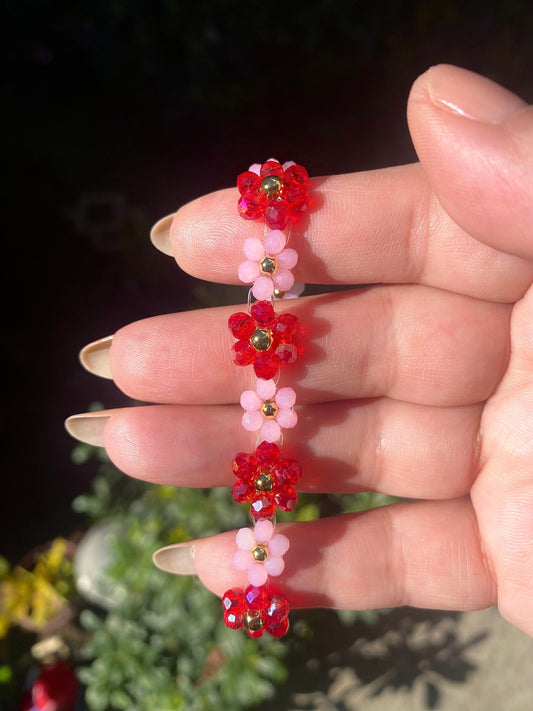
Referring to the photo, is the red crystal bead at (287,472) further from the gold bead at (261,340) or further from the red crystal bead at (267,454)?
the gold bead at (261,340)

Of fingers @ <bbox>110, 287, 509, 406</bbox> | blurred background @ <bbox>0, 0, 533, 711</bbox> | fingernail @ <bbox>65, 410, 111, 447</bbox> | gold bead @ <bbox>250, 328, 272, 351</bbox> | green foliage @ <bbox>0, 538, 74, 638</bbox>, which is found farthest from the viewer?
blurred background @ <bbox>0, 0, 533, 711</bbox>

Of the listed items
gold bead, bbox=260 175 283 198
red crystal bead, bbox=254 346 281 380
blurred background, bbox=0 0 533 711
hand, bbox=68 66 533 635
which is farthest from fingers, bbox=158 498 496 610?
blurred background, bbox=0 0 533 711

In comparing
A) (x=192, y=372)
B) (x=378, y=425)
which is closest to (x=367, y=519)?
(x=378, y=425)

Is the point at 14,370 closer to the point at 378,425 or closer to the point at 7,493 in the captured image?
the point at 7,493

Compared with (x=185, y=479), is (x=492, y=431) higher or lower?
higher

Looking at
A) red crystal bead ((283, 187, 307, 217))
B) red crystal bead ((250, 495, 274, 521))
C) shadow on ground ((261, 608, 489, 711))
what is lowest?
shadow on ground ((261, 608, 489, 711))

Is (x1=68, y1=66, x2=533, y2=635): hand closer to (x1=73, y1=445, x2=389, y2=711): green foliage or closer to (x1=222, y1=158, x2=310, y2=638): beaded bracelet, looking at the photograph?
(x1=222, y1=158, x2=310, y2=638): beaded bracelet

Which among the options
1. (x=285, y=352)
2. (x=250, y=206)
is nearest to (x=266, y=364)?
(x=285, y=352)

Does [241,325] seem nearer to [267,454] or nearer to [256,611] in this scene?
[267,454]
